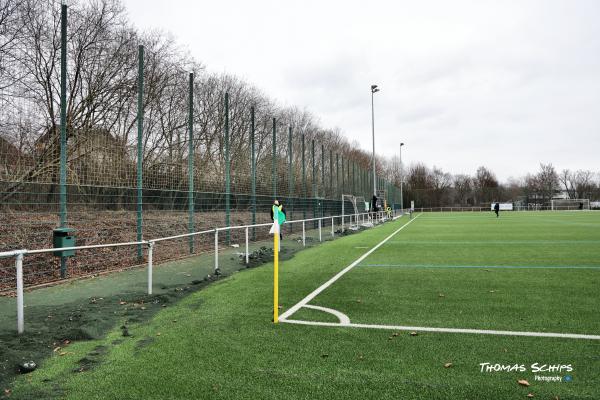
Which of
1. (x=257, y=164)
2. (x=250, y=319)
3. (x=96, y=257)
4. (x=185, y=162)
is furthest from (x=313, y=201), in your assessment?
(x=250, y=319)

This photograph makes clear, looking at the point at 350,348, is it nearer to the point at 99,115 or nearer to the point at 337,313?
the point at 337,313

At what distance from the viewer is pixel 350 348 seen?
4.07 m

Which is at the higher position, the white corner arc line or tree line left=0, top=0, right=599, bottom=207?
tree line left=0, top=0, right=599, bottom=207

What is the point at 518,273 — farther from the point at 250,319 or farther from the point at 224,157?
the point at 224,157

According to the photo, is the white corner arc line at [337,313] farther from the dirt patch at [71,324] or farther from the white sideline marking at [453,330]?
the dirt patch at [71,324]

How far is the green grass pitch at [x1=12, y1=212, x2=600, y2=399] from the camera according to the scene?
125 inches

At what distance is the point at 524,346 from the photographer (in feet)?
13.2

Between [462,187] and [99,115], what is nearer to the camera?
[99,115]

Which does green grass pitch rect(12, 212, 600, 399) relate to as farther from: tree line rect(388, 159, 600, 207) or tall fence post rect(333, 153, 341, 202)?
tree line rect(388, 159, 600, 207)

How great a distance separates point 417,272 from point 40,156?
320 inches

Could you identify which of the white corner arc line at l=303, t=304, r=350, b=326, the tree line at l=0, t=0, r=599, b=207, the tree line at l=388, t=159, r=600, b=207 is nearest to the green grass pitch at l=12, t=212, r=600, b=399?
the white corner arc line at l=303, t=304, r=350, b=326

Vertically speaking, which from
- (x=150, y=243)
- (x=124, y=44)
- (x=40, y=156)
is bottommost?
(x=150, y=243)

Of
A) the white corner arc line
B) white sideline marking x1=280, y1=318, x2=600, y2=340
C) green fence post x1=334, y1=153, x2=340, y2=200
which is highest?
green fence post x1=334, y1=153, x2=340, y2=200

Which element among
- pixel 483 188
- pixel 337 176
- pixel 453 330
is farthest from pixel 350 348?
pixel 483 188
